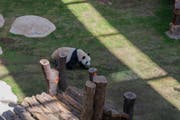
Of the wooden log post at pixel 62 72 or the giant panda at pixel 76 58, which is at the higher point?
the wooden log post at pixel 62 72

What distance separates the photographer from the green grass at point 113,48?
8.33 metres

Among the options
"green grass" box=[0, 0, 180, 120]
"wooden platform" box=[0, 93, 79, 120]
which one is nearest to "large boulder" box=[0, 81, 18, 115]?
"green grass" box=[0, 0, 180, 120]

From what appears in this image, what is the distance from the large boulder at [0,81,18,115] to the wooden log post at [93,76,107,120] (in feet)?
8.24

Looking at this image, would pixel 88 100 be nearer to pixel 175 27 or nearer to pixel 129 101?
pixel 129 101

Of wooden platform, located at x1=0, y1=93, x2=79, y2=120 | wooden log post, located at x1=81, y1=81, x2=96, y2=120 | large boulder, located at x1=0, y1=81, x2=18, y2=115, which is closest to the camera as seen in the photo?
wooden log post, located at x1=81, y1=81, x2=96, y2=120

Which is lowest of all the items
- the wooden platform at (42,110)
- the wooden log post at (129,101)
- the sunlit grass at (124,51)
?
the sunlit grass at (124,51)

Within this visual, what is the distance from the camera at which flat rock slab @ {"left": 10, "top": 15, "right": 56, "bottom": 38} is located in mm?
10336

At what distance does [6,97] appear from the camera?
798cm

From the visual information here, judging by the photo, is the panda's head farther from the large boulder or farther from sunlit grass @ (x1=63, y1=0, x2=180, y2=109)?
the large boulder

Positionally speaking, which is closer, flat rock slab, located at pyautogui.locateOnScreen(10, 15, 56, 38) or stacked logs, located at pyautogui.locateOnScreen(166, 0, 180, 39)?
stacked logs, located at pyautogui.locateOnScreen(166, 0, 180, 39)

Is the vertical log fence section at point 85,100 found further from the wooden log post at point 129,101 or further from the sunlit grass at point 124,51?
the sunlit grass at point 124,51

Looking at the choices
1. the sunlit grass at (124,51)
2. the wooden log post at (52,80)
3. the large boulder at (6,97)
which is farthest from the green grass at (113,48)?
the wooden log post at (52,80)

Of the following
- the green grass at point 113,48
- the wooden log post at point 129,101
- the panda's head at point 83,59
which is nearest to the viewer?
the wooden log post at point 129,101

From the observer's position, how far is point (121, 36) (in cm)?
1038
